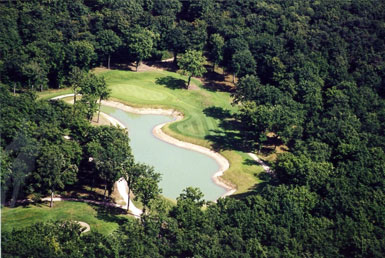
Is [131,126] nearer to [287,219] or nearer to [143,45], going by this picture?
[143,45]

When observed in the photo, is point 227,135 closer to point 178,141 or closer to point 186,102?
point 178,141

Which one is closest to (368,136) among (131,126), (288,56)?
(288,56)

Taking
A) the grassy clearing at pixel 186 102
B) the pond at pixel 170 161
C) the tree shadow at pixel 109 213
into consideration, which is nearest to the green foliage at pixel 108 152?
the tree shadow at pixel 109 213

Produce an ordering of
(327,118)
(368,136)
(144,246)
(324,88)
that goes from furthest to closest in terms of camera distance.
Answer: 1. (324,88)
2. (327,118)
3. (368,136)
4. (144,246)

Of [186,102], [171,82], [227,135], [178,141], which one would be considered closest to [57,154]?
[178,141]

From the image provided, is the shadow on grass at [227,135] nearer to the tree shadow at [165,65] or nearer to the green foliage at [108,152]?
the tree shadow at [165,65]

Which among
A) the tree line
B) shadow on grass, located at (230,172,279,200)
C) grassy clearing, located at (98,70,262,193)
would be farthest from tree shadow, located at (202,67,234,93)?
the tree line
